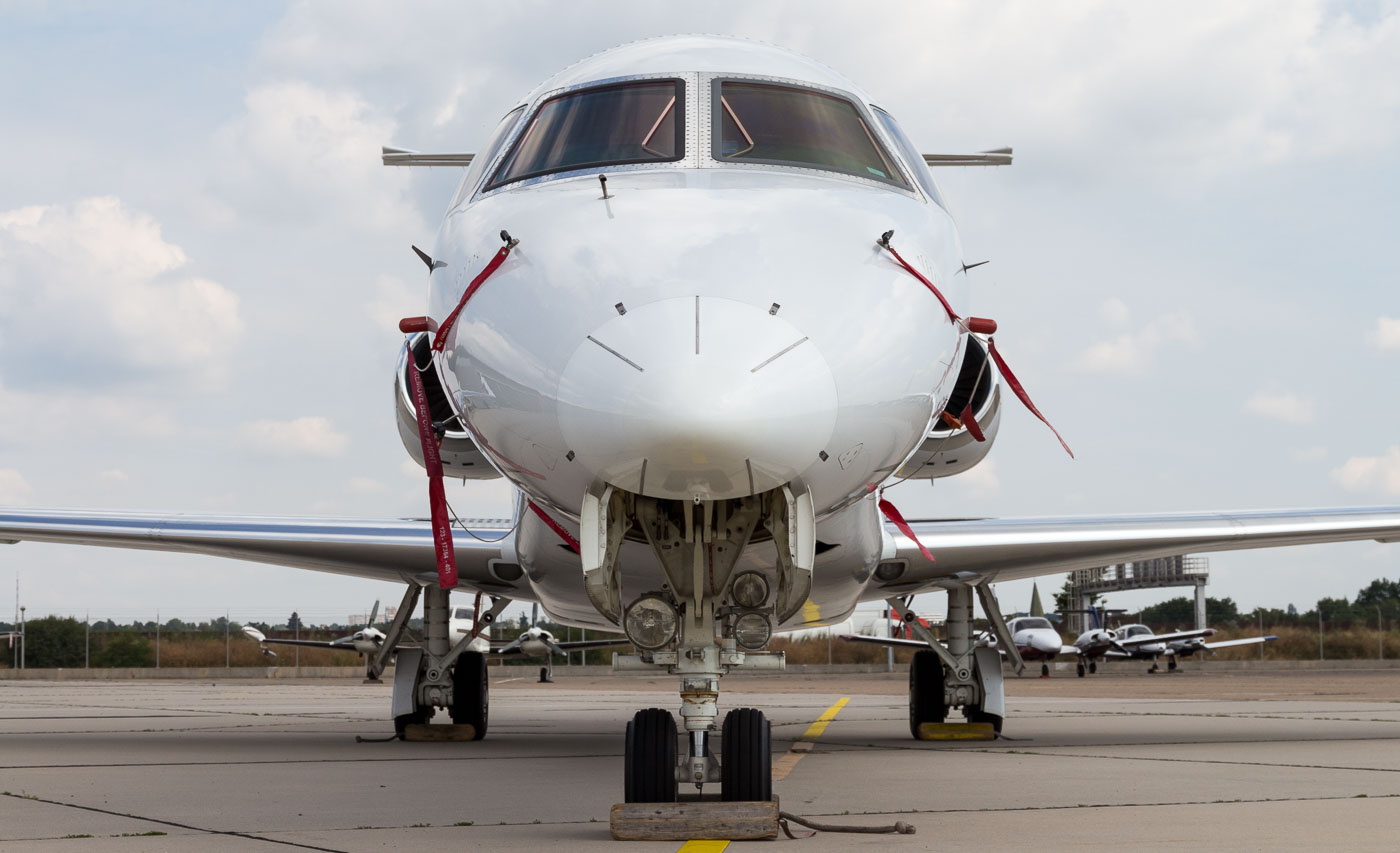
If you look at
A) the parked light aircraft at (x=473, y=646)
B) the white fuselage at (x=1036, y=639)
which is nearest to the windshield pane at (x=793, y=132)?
the parked light aircraft at (x=473, y=646)

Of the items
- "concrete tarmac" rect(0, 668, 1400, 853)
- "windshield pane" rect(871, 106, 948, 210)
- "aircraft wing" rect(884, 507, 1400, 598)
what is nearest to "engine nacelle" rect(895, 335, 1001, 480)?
"aircraft wing" rect(884, 507, 1400, 598)

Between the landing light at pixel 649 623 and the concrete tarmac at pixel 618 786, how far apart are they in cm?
82

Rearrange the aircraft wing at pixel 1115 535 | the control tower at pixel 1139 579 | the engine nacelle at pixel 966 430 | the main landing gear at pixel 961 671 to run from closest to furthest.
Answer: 1. the engine nacelle at pixel 966 430
2. the aircraft wing at pixel 1115 535
3. the main landing gear at pixel 961 671
4. the control tower at pixel 1139 579

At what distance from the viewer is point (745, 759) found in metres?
6.11

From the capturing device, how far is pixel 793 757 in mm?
11055

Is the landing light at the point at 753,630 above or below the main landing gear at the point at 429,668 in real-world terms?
above

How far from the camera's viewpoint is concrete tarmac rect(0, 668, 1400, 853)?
20.4 ft

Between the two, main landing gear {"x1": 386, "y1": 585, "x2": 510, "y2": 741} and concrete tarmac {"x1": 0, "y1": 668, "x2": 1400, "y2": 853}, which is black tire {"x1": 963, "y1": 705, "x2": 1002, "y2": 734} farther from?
main landing gear {"x1": 386, "y1": 585, "x2": 510, "y2": 741}

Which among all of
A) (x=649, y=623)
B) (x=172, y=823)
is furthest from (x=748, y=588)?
(x=172, y=823)

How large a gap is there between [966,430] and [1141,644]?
4738 cm

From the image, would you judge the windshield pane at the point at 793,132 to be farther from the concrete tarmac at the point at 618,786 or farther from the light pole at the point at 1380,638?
the light pole at the point at 1380,638

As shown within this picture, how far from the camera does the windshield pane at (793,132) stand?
248 inches

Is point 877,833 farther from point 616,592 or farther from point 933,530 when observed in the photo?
point 933,530

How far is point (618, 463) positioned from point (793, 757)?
264 inches
